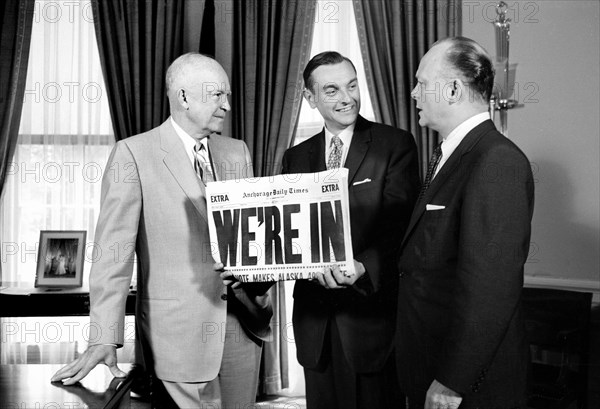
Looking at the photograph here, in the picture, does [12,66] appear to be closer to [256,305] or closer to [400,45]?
[400,45]

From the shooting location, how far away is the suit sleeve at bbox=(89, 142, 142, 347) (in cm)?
227

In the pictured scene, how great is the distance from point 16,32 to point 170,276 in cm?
334

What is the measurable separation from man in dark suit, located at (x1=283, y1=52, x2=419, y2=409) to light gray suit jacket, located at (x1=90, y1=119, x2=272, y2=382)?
0.46 metres

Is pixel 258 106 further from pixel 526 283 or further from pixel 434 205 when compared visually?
pixel 434 205

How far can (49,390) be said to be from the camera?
6.23ft

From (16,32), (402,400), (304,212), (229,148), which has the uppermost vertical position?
(16,32)

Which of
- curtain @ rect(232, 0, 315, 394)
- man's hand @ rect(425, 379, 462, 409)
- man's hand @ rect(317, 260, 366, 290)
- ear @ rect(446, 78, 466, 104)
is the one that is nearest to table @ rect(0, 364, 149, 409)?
man's hand @ rect(317, 260, 366, 290)

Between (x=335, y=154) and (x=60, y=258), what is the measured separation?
2494 mm

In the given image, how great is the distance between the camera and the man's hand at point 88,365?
2033 millimetres

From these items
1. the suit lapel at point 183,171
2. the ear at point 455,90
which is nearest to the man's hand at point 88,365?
the suit lapel at point 183,171

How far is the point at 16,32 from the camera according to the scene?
4820mm

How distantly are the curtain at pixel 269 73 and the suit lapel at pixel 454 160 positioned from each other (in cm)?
280

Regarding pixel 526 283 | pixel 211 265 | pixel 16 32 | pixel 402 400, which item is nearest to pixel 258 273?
pixel 211 265

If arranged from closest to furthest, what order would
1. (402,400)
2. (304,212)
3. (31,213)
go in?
(304,212)
(402,400)
(31,213)
